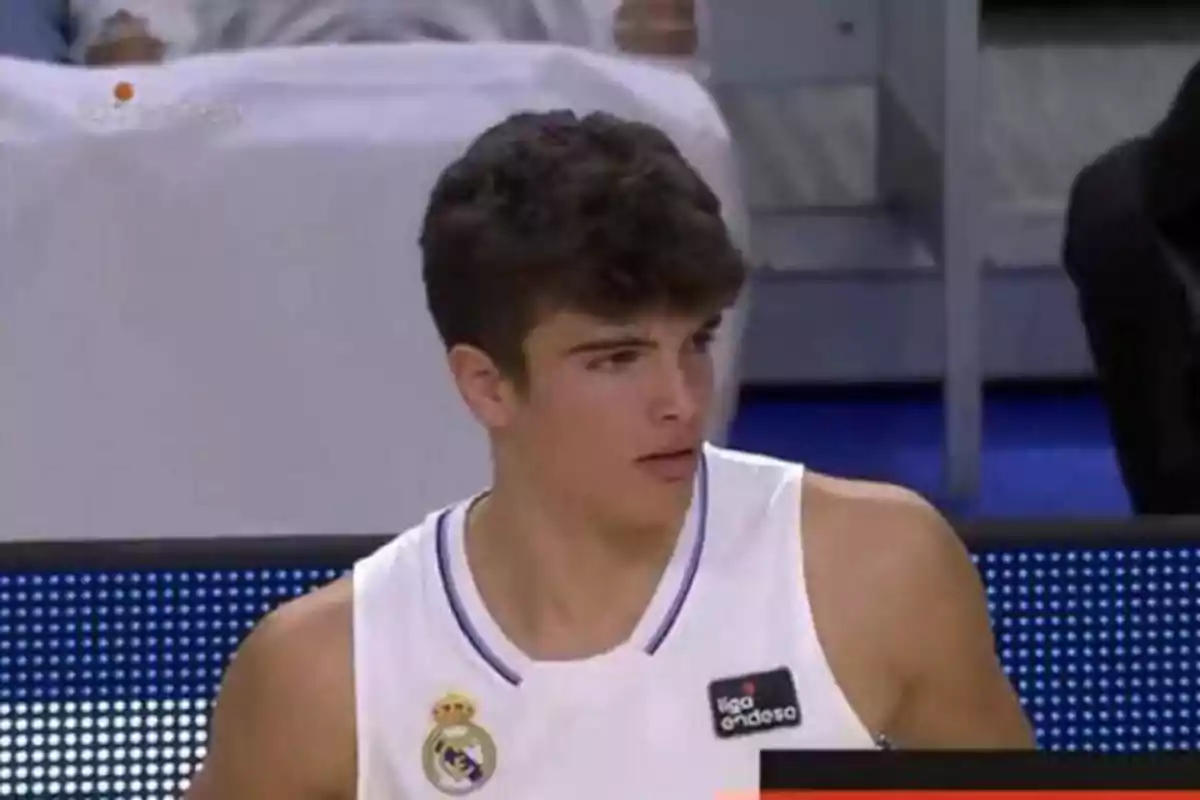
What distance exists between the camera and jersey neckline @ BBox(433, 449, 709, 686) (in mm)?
832

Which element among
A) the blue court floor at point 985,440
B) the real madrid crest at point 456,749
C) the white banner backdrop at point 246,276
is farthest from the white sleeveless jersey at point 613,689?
the blue court floor at point 985,440

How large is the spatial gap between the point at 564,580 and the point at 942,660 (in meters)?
0.17

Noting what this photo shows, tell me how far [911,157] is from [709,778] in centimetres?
214

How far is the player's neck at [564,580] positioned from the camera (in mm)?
838

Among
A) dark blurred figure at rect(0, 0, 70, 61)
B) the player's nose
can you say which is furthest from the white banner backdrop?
the player's nose

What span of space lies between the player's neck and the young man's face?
5cm

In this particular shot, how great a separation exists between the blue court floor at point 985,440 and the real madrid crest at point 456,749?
170cm

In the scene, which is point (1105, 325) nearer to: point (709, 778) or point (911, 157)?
point (709, 778)

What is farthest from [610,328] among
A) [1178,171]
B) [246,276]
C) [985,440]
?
[985,440]

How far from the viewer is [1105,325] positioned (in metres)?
1.66

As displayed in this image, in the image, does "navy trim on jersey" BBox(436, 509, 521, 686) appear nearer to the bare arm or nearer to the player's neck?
the player's neck

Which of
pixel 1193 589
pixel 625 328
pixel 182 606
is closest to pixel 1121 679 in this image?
pixel 1193 589

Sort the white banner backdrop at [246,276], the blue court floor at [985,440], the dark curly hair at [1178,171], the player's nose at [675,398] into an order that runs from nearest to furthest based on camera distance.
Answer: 1. the player's nose at [675,398]
2. the dark curly hair at [1178,171]
3. the white banner backdrop at [246,276]
4. the blue court floor at [985,440]

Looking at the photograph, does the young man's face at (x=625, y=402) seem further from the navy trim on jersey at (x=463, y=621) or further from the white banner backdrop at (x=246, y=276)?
the white banner backdrop at (x=246, y=276)
